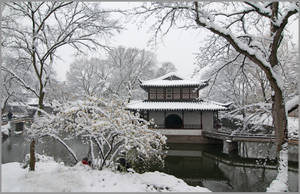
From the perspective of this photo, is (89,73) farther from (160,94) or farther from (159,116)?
(159,116)

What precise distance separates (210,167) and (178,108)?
8.99 m

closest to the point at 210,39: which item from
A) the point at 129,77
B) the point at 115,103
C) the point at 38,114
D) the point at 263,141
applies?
the point at 115,103

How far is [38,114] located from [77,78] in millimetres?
26652

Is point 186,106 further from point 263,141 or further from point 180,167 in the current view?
point 180,167

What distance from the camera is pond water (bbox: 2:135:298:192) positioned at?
32.7 ft

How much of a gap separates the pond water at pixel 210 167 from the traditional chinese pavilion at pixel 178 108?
3.15m

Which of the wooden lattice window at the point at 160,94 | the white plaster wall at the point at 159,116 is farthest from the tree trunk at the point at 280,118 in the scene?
the wooden lattice window at the point at 160,94

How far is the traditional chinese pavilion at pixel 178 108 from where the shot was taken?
69.6 feet

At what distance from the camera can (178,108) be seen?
2116 cm

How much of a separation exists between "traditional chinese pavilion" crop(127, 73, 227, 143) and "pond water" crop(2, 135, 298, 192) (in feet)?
10.3

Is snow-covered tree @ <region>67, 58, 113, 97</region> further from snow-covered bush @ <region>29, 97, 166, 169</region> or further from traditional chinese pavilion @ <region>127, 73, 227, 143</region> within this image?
snow-covered bush @ <region>29, 97, 166, 169</region>

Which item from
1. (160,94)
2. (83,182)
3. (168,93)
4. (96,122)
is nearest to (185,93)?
(168,93)

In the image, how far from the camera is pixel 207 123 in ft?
73.3

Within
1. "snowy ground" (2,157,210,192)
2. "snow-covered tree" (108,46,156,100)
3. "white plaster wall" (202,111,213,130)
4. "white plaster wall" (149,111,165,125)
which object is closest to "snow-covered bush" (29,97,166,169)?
"snowy ground" (2,157,210,192)
